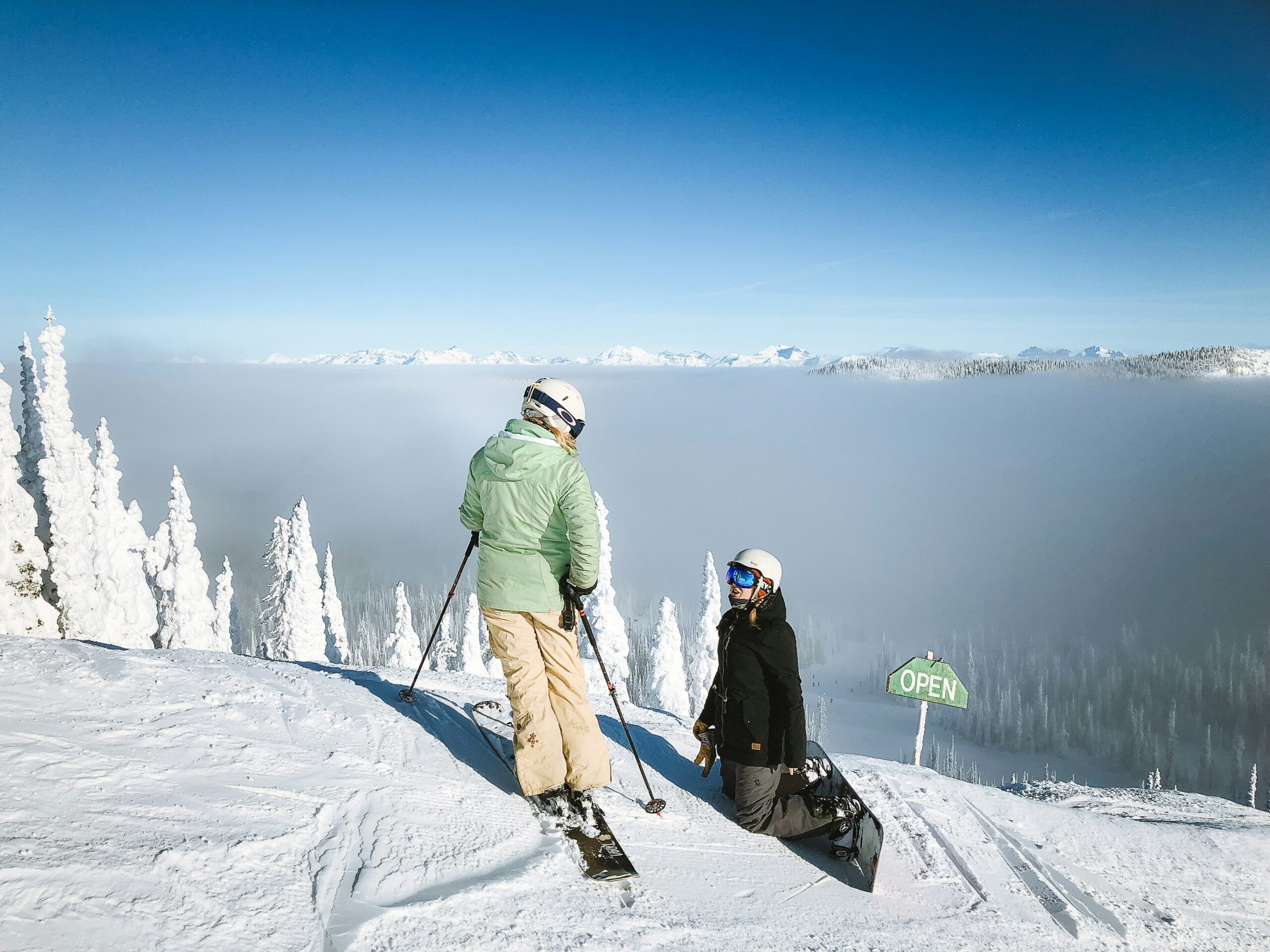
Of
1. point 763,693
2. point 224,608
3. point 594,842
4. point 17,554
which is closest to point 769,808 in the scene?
point 763,693

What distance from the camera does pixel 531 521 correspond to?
4590 millimetres

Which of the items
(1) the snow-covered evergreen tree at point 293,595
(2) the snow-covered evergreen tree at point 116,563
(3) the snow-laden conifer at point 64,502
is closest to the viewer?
(3) the snow-laden conifer at point 64,502

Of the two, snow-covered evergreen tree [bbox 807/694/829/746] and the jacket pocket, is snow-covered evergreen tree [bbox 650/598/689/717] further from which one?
snow-covered evergreen tree [bbox 807/694/829/746]

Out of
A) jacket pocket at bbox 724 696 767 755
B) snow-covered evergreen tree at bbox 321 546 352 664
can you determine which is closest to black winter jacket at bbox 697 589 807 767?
jacket pocket at bbox 724 696 767 755

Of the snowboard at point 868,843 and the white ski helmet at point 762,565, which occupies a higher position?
the white ski helmet at point 762,565

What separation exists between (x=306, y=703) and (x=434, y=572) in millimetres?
205358

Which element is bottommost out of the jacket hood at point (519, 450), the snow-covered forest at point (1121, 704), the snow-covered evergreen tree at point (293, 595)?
the snow-covered forest at point (1121, 704)

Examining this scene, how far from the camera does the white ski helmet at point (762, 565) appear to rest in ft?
16.5

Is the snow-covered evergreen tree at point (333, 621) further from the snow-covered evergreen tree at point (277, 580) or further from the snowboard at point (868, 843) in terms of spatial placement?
the snowboard at point (868, 843)

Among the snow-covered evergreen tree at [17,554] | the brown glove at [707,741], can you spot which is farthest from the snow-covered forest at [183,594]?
the brown glove at [707,741]

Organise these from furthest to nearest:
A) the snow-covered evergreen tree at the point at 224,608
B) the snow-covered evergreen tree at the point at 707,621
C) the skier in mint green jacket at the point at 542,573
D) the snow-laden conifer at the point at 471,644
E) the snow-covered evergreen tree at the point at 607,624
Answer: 1. the snow-laden conifer at the point at 471,644
2. the snow-covered evergreen tree at the point at 224,608
3. the snow-covered evergreen tree at the point at 707,621
4. the snow-covered evergreen tree at the point at 607,624
5. the skier in mint green jacket at the point at 542,573

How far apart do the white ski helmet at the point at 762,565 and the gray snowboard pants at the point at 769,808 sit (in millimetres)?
1444

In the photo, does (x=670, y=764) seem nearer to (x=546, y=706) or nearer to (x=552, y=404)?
(x=546, y=706)

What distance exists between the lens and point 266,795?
12.4 feet
